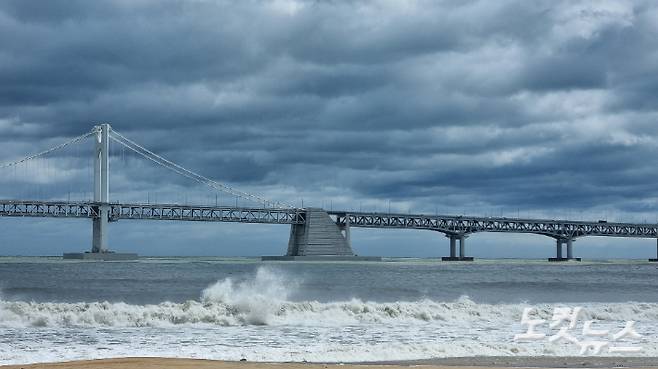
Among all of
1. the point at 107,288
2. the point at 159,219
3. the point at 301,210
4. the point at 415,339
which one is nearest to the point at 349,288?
the point at 107,288

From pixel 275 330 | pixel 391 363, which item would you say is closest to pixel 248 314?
pixel 275 330

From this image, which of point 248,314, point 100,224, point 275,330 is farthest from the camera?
point 100,224

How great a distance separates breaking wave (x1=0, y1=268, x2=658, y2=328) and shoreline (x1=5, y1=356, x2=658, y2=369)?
7526 millimetres

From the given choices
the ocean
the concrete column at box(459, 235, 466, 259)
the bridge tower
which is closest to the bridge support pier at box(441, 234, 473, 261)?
the concrete column at box(459, 235, 466, 259)

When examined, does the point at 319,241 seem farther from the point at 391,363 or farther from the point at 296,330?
the point at 391,363

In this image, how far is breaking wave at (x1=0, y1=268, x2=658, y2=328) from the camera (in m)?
21.6

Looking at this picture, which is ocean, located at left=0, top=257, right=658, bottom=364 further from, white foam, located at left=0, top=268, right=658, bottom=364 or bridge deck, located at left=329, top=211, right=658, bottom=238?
bridge deck, located at left=329, top=211, right=658, bottom=238

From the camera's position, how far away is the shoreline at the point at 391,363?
12.8 metres

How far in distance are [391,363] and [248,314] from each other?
27.2 feet

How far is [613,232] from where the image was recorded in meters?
143

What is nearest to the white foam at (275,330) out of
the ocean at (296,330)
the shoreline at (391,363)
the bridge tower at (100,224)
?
the ocean at (296,330)

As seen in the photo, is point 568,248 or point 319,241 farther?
point 568,248

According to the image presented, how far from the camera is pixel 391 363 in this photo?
14555 mm

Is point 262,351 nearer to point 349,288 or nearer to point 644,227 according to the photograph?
point 349,288
